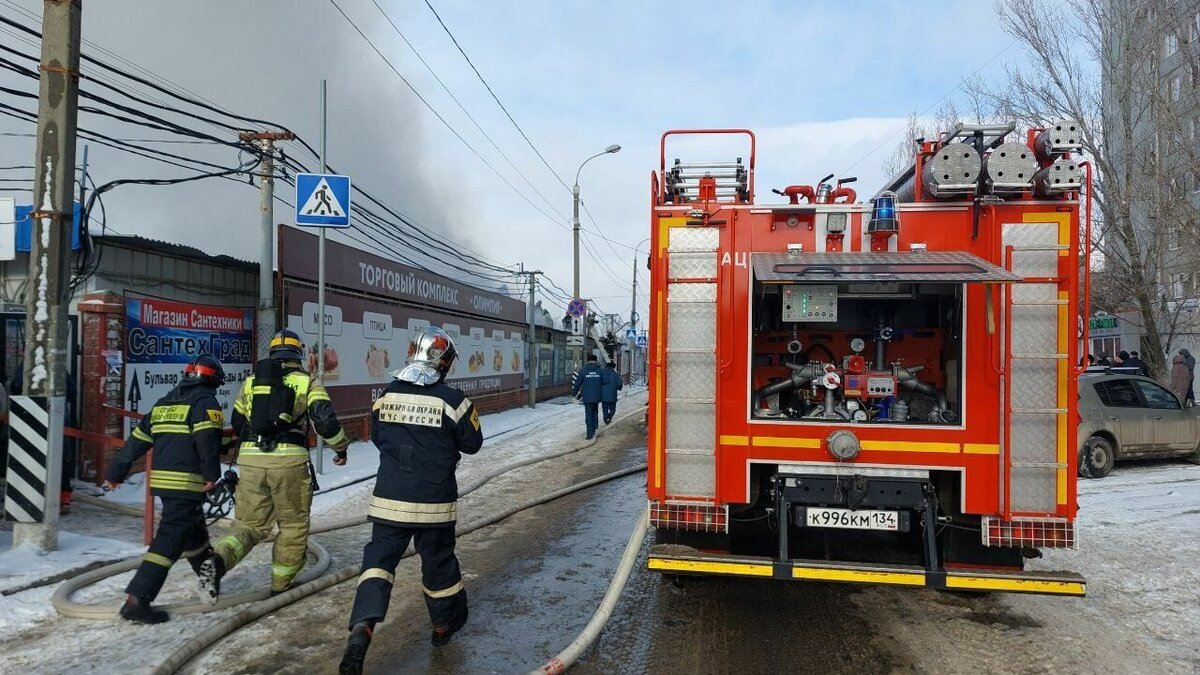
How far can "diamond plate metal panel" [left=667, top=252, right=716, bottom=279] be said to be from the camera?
4.82 m

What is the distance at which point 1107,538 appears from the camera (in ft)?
24.2

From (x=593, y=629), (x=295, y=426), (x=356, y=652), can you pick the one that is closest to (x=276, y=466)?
(x=295, y=426)

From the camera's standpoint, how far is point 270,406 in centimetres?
518

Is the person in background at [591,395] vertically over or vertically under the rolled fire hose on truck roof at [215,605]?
over

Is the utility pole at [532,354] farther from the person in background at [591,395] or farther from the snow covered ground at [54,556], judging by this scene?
the snow covered ground at [54,556]

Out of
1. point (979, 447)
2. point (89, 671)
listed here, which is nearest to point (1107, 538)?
point (979, 447)

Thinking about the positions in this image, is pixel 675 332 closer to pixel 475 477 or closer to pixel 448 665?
pixel 448 665

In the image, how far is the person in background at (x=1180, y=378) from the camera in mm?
14914

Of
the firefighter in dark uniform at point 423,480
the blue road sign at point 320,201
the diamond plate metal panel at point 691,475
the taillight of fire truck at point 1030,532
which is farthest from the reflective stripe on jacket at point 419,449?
the blue road sign at point 320,201

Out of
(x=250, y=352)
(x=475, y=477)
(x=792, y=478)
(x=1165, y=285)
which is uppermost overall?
(x=1165, y=285)

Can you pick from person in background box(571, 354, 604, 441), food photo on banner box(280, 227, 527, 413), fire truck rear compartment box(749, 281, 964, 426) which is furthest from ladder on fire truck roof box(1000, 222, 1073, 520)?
person in background box(571, 354, 604, 441)

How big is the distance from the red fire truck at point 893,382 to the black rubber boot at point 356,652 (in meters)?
1.66

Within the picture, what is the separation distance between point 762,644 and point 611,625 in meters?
0.93

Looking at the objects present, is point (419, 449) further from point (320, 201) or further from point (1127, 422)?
point (1127, 422)
